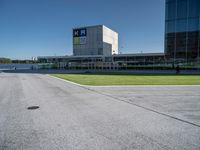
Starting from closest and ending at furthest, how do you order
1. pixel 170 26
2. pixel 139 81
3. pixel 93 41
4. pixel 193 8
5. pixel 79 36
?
pixel 139 81, pixel 193 8, pixel 170 26, pixel 93 41, pixel 79 36

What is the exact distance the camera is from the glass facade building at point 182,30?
112 feet

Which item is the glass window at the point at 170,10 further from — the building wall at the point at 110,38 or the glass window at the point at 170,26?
the building wall at the point at 110,38

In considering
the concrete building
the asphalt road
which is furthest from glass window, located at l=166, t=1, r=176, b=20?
the asphalt road

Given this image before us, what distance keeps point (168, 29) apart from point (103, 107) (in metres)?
37.2

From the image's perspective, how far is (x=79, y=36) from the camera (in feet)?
187

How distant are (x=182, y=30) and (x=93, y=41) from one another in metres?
28.9

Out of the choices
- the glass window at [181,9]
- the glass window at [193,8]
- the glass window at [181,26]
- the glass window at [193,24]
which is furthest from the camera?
the glass window at [181,26]

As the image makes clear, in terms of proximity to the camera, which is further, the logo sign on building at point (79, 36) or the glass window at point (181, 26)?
the logo sign on building at point (79, 36)

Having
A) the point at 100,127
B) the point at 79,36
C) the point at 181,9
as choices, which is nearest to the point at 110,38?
the point at 79,36

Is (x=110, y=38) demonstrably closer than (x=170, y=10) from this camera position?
No

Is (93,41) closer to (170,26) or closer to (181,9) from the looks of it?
(170,26)

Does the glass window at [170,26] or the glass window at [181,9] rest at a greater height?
the glass window at [181,9]

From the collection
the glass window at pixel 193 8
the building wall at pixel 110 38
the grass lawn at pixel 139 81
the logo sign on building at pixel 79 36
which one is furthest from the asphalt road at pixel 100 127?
the logo sign on building at pixel 79 36

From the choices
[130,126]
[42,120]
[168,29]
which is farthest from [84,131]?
[168,29]
